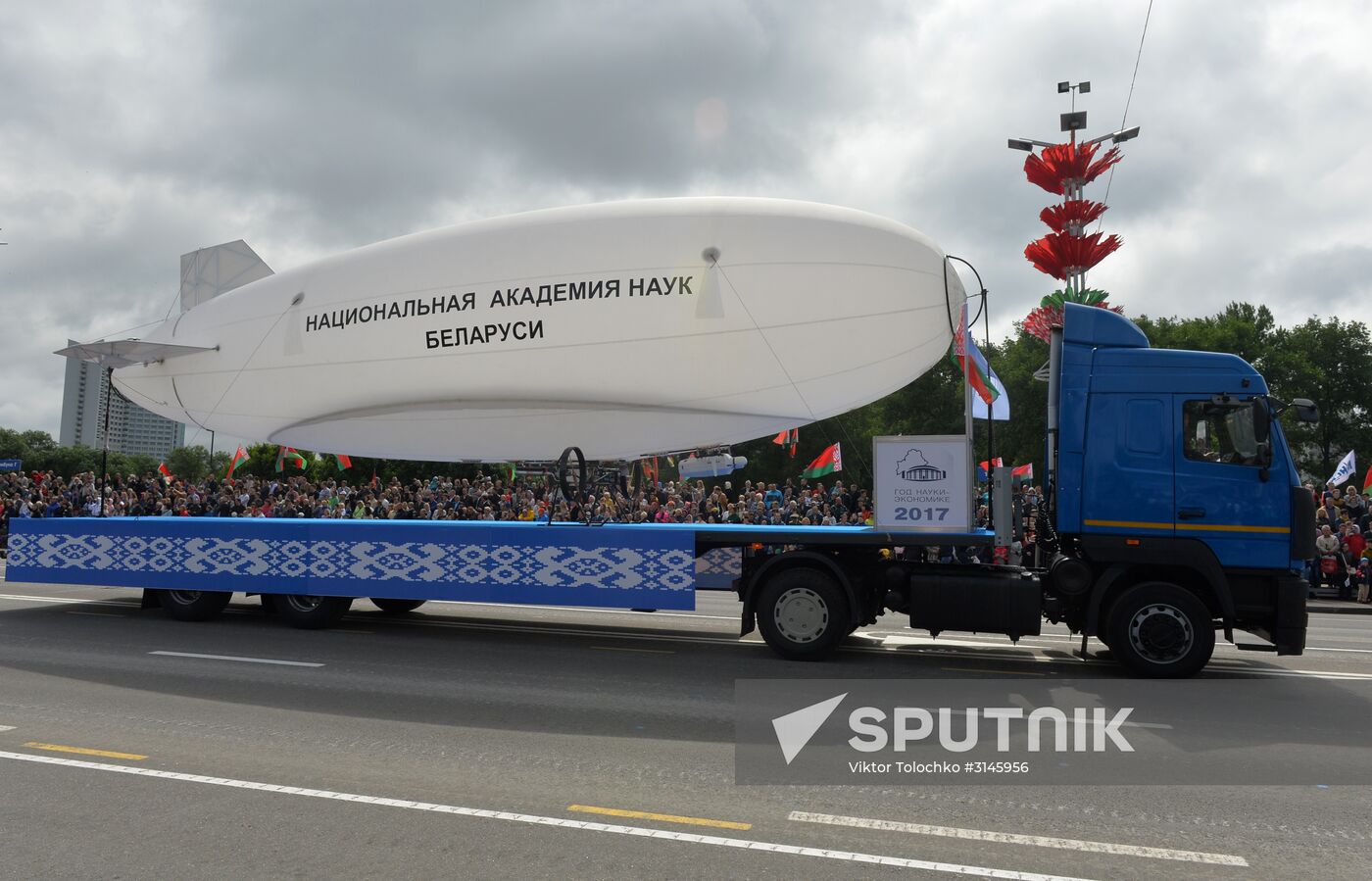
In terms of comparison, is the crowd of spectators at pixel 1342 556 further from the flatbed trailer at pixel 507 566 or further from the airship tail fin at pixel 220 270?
the airship tail fin at pixel 220 270

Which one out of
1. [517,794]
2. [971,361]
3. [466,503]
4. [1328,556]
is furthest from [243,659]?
[1328,556]

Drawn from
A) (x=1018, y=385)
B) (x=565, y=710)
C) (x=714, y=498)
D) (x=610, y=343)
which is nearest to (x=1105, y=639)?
(x=565, y=710)

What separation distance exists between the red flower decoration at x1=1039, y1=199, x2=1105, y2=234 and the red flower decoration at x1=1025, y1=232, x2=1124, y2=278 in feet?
0.81

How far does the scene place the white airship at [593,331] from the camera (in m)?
10.4

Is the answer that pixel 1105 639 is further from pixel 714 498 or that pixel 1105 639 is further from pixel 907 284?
pixel 714 498

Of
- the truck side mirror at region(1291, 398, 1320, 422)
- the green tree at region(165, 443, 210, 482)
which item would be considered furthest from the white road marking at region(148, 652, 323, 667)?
the green tree at region(165, 443, 210, 482)

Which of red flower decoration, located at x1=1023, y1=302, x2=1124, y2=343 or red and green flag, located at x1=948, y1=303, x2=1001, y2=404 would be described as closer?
red and green flag, located at x1=948, y1=303, x2=1001, y2=404

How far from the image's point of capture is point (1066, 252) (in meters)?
22.9

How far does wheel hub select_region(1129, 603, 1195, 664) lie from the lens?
27.3 feet

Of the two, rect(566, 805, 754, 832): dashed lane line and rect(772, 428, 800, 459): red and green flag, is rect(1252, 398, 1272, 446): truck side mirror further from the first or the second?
rect(566, 805, 754, 832): dashed lane line

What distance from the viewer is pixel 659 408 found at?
37.3 ft

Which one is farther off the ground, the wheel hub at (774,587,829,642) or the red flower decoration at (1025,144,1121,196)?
the red flower decoration at (1025,144,1121,196)

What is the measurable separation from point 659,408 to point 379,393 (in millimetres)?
4074

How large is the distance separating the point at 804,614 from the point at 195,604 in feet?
27.1
